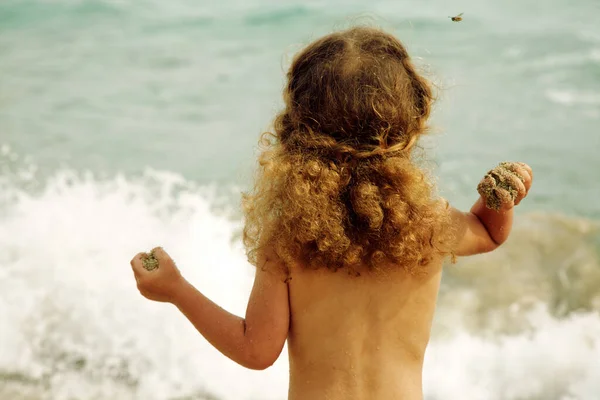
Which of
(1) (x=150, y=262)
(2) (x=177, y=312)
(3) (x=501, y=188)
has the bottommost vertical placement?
(2) (x=177, y=312)

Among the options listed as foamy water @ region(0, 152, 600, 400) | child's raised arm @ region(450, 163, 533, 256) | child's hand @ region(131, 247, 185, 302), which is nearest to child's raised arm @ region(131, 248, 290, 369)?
child's hand @ region(131, 247, 185, 302)

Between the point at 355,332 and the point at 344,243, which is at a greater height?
the point at 344,243

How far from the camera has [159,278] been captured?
1.77 metres

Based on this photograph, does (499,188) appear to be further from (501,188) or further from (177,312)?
(177,312)

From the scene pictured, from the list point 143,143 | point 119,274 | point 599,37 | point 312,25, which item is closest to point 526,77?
point 599,37

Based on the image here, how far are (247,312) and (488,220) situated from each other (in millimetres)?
592

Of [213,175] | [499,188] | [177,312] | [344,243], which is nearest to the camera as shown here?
[344,243]

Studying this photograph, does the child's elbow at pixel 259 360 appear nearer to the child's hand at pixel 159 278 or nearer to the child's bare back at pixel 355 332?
the child's bare back at pixel 355 332

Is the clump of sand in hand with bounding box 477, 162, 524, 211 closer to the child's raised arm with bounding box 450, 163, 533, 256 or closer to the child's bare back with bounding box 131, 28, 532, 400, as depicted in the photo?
the child's raised arm with bounding box 450, 163, 533, 256

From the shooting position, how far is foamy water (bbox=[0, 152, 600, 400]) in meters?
3.60

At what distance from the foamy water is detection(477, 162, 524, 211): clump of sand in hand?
1901mm

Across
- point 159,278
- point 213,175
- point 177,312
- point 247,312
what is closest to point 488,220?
point 247,312

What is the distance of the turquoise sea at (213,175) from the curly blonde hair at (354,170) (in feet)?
0.58

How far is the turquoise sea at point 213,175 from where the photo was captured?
371 centimetres
